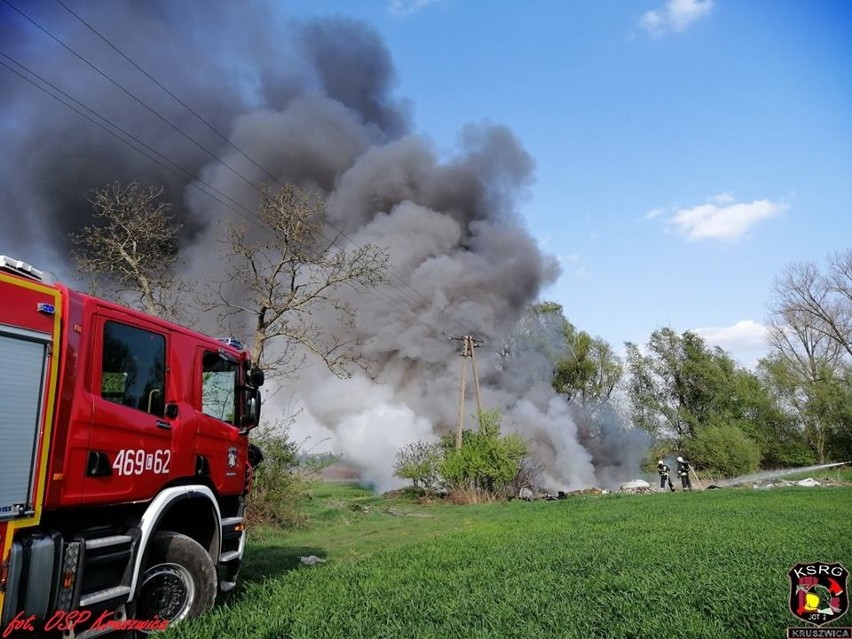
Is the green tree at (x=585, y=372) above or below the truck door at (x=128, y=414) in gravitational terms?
above

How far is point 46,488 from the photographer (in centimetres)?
365

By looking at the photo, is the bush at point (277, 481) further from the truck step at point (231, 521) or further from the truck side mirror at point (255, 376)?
the truck side mirror at point (255, 376)

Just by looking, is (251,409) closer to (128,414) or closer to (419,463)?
(128,414)

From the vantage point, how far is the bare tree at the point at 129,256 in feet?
44.0

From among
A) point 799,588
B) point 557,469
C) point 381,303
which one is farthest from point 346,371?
point 557,469

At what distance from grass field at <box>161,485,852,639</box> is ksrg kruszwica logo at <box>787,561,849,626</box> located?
0.13 meters

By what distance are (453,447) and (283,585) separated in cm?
2141

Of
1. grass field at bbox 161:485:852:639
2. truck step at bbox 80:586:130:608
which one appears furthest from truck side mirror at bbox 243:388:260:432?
truck step at bbox 80:586:130:608

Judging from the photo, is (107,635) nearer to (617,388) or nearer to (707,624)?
(707,624)

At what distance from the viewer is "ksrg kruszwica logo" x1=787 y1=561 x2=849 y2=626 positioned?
4.09m

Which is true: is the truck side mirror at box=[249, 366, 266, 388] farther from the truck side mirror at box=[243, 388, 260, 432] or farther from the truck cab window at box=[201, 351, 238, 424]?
the truck cab window at box=[201, 351, 238, 424]

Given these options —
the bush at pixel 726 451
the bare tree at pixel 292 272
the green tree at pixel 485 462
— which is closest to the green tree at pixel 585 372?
the bush at pixel 726 451

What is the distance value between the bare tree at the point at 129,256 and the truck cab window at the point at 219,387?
856 cm

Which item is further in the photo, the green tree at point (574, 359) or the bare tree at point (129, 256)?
the green tree at point (574, 359)
